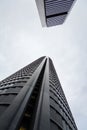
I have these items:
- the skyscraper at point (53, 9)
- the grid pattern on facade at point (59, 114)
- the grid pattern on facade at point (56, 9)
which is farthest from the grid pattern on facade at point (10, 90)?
the grid pattern on facade at point (56, 9)

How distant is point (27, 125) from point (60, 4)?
138 ft

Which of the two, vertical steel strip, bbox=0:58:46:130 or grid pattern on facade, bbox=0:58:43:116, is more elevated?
grid pattern on facade, bbox=0:58:43:116

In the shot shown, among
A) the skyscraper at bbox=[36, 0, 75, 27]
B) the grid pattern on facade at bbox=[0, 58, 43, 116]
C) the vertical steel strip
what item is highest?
the skyscraper at bbox=[36, 0, 75, 27]

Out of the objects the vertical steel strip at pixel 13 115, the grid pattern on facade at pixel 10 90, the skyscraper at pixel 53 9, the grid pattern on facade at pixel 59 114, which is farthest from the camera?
the skyscraper at pixel 53 9

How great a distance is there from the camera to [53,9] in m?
47.7

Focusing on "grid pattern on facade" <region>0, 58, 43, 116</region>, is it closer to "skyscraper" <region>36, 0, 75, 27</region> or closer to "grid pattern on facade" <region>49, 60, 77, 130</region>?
"grid pattern on facade" <region>49, 60, 77, 130</region>

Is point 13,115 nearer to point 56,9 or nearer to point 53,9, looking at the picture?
point 53,9

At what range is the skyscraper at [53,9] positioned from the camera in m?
40.1

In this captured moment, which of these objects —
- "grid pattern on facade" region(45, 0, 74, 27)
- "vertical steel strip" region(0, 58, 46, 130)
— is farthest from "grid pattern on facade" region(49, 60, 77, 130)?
"grid pattern on facade" region(45, 0, 74, 27)

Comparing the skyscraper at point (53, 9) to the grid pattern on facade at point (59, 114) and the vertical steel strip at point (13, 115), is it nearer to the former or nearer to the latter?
the grid pattern on facade at point (59, 114)

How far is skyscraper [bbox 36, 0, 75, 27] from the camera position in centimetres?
4014

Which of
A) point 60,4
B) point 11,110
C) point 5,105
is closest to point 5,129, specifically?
point 11,110

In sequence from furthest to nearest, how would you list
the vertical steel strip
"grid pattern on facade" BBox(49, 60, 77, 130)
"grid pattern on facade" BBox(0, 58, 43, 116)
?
"grid pattern on facade" BBox(49, 60, 77, 130), "grid pattern on facade" BBox(0, 58, 43, 116), the vertical steel strip

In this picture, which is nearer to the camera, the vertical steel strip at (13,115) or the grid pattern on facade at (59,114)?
the vertical steel strip at (13,115)
